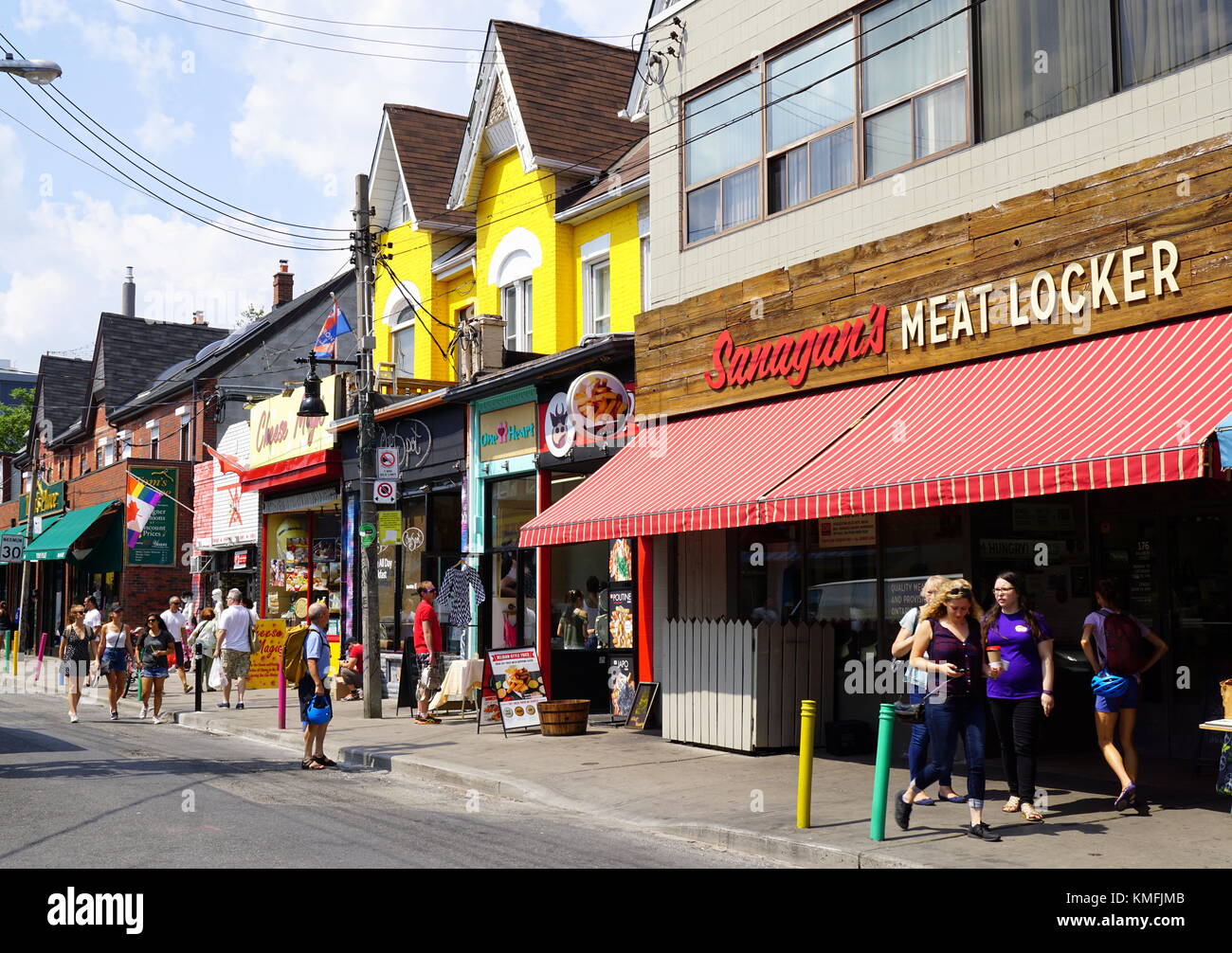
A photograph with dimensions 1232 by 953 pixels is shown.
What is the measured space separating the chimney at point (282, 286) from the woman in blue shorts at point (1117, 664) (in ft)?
116

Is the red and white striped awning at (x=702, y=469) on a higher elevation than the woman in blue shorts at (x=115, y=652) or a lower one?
higher

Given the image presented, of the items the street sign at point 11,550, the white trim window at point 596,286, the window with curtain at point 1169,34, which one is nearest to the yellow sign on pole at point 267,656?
the white trim window at point 596,286

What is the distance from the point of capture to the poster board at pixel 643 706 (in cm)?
1545

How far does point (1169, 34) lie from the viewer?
9.89 metres

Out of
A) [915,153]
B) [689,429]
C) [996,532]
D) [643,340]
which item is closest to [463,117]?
[643,340]

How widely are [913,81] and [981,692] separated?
6362 millimetres

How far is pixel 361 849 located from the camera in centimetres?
827

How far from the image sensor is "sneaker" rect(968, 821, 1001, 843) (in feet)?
27.2

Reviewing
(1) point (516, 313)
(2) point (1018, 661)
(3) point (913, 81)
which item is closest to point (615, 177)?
(1) point (516, 313)

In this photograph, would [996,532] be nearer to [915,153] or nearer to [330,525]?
[915,153]

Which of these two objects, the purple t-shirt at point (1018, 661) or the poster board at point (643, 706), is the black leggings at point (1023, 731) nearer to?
the purple t-shirt at point (1018, 661)

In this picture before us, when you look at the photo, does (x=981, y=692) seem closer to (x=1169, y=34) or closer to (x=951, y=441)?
(x=951, y=441)

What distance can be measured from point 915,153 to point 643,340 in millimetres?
4518

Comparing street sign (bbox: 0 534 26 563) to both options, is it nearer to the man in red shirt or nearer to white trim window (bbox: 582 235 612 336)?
the man in red shirt
